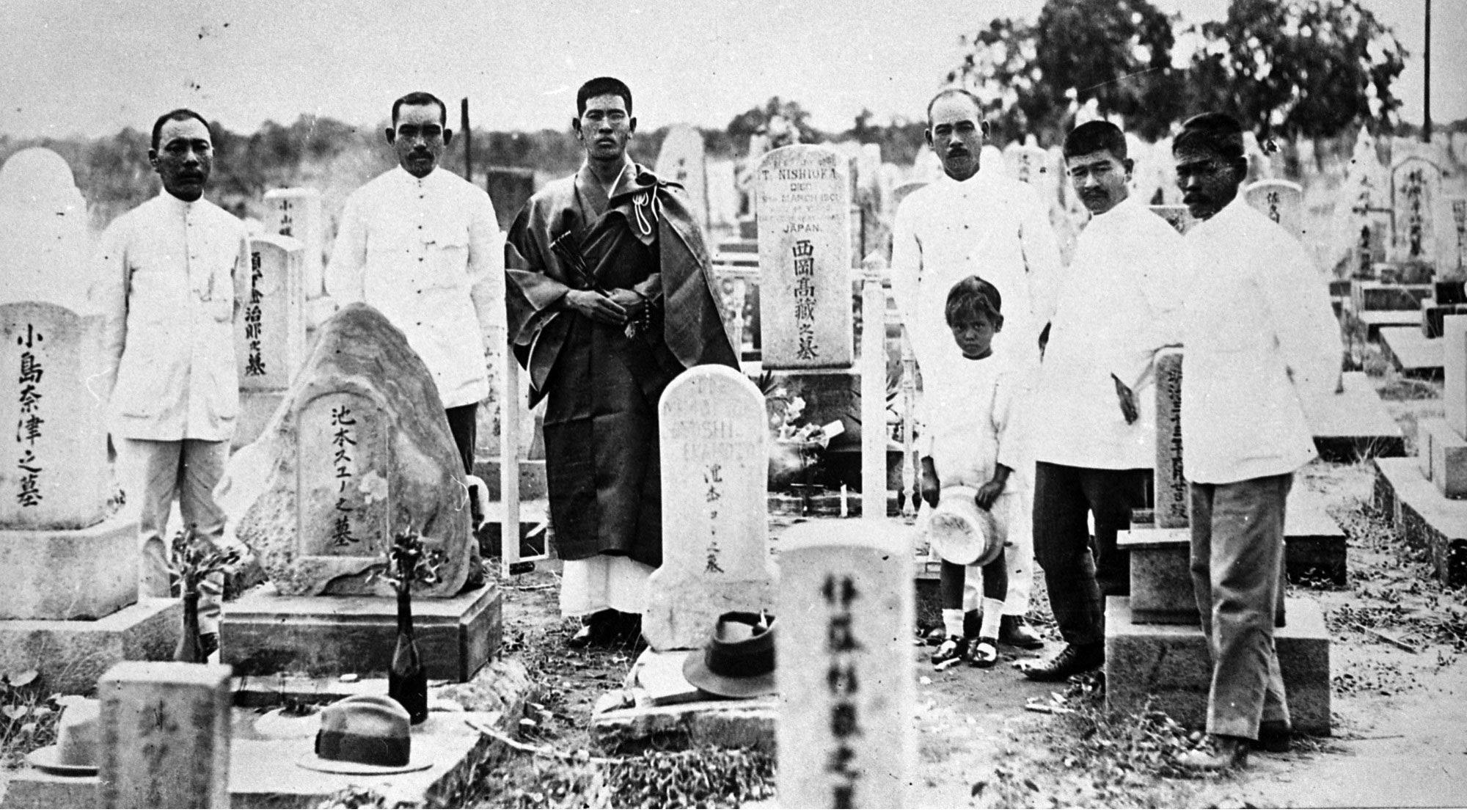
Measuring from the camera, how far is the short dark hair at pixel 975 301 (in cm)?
552

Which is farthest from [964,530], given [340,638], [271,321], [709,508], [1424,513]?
[271,321]

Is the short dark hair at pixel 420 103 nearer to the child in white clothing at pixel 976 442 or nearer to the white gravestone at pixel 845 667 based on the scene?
the child in white clothing at pixel 976 442

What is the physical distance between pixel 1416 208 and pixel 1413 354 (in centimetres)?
120

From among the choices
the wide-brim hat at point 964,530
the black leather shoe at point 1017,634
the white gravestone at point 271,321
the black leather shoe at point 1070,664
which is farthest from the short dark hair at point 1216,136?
the white gravestone at point 271,321

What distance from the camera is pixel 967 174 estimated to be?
5.74 metres

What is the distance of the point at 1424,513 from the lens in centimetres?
612

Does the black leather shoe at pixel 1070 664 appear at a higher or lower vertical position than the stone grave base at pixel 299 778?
higher

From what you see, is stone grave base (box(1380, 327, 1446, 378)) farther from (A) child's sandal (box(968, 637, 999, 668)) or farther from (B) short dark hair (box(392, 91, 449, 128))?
(B) short dark hair (box(392, 91, 449, 128))

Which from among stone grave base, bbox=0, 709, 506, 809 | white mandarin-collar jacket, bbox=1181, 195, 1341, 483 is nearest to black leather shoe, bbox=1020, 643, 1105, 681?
white mandarin-collar jacket, bbox=1181, 195, 1341, 483


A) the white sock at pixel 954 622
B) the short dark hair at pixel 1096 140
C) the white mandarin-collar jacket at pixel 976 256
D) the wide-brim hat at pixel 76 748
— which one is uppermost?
the short dark hair at pixel 1096 140

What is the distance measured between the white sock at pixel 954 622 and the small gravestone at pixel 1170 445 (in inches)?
40.3

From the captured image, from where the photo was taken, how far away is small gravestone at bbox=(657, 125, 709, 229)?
22.4 feet

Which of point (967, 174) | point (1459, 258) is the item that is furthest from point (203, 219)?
point (1459, 258)

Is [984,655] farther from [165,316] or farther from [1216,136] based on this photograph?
[165,316]
